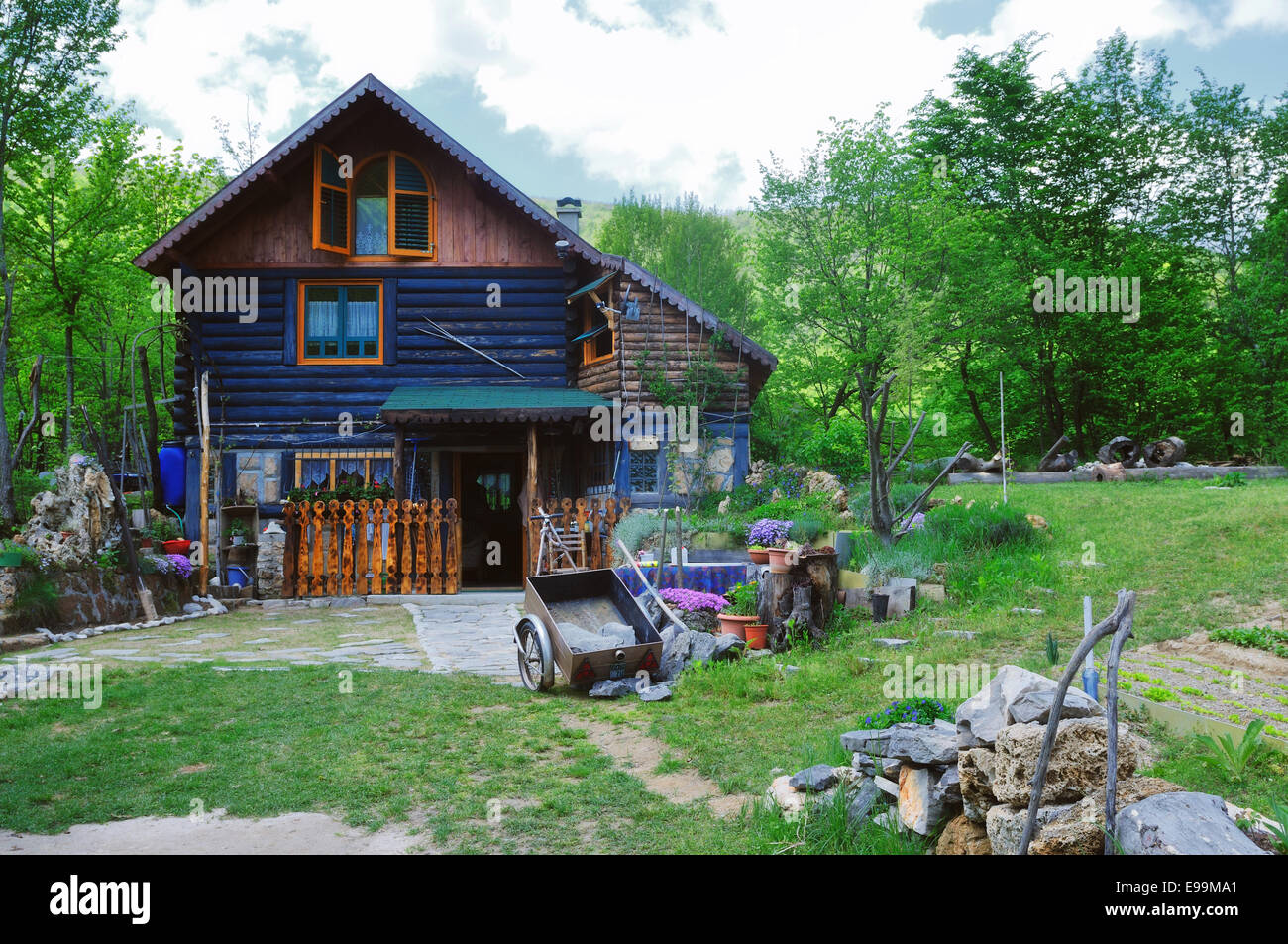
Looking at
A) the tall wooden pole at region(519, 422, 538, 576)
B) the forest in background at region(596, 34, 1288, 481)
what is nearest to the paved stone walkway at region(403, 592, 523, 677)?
the tall wooden pole at region(519, 422, 538, 576)

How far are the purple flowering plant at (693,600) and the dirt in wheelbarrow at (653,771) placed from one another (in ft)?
10.2

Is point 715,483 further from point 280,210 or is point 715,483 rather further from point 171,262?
point 171,262

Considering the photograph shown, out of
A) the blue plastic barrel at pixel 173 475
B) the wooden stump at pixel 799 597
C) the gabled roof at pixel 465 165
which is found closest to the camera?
the wooden stump at pixel 799 597

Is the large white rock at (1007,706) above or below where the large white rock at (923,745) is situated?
above

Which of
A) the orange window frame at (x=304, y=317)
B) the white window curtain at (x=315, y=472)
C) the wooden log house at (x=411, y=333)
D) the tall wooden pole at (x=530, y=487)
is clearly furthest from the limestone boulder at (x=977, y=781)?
the orange window frame at (x=304, y=317)

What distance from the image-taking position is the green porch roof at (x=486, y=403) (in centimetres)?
1577

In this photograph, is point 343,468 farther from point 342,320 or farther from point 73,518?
point 73,518

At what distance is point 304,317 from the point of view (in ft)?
59.1

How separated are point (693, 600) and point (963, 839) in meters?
6.40

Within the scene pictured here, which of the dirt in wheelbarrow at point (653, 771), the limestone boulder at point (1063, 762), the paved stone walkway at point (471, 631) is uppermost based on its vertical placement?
the limestone boulder at point (1063, 762)

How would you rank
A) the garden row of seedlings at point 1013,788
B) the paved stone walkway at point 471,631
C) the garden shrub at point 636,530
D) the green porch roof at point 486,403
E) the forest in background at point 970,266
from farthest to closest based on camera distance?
the forest in background at point 970,266 < the green porch roof at point 486,403 < the garden shrub at point 636,530 < the paved stone walkway at point 471,631 < the garden row of seedlings at point 1013,788

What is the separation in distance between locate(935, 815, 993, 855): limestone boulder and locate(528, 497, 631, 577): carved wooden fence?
11.3 metres

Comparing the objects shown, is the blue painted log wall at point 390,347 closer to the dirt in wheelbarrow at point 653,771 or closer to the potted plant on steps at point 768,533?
the potted plant on steps at point 768,533

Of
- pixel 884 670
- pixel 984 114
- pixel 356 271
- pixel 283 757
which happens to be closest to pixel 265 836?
pixel 283 757
